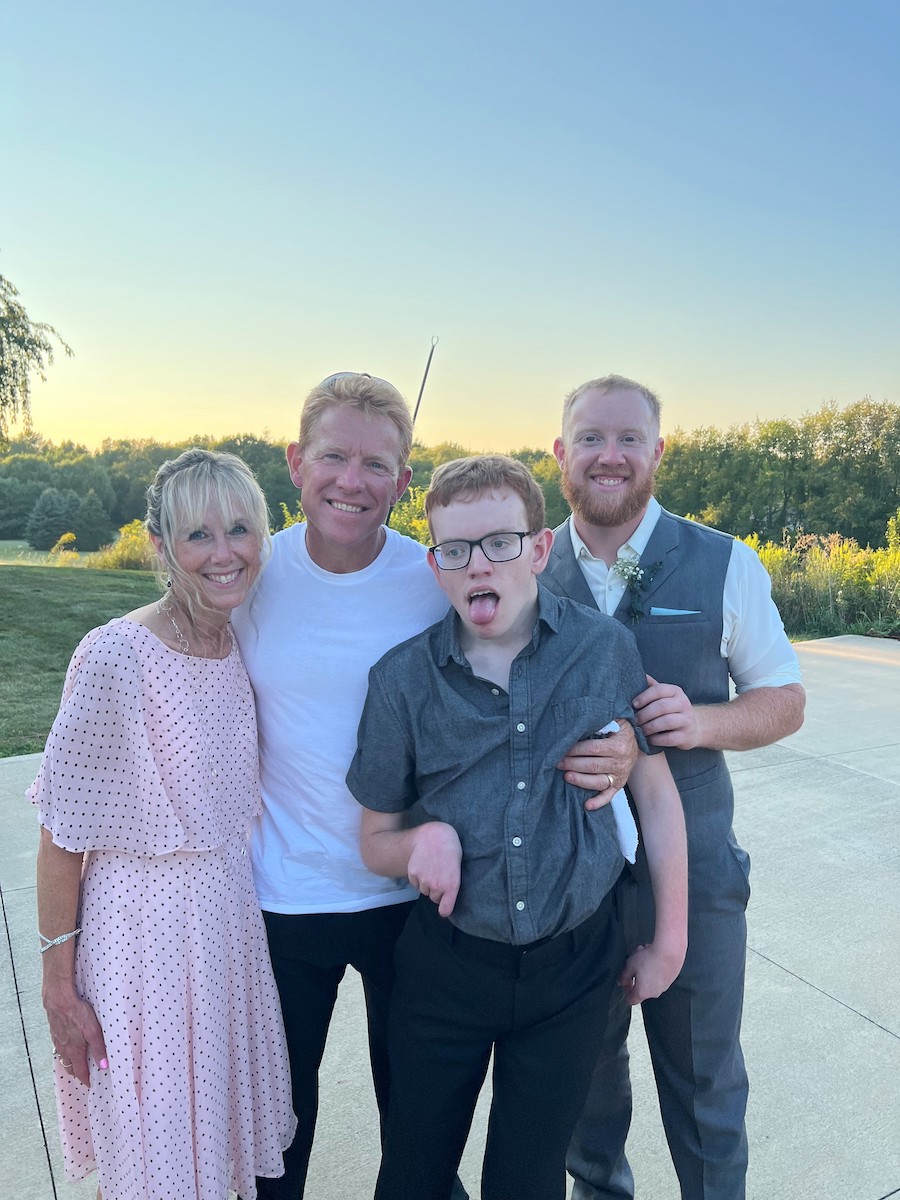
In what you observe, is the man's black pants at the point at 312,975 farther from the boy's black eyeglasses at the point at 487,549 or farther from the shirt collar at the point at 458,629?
the boy's black eyeglasses at the point at 487,549

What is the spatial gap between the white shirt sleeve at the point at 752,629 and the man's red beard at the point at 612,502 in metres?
0.23

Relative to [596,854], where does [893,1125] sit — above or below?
below

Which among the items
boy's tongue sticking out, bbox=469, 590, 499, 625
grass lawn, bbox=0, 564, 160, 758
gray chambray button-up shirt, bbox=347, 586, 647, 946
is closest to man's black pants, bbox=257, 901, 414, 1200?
gray chambray button-up shirt, bbox=347, 586, 647, 946

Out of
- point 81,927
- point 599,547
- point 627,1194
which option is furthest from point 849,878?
point 81,927

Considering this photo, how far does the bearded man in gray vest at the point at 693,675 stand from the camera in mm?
1877

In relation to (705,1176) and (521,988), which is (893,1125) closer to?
(705,1176)

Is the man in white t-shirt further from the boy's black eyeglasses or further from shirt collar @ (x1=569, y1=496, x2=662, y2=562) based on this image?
shirt collar @ (x1=569, y1=496, x2=662, y2=562)

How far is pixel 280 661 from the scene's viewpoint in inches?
71.4

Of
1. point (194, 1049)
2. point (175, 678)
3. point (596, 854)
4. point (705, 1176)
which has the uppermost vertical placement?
point (175, 678)

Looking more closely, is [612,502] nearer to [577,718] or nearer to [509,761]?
[577,718]

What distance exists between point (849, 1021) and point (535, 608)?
7.48ft

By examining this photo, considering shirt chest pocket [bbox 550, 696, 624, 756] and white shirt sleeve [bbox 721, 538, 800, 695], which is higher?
white shirt sleeve [bbox 721, 538, 800, 695]

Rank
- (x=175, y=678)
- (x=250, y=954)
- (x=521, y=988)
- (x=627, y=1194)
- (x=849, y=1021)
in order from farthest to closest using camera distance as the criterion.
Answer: (x=849, y=1021) → (x=627, y=1194) → (x=250, y=954) → (x=175, y=678) → (x=521, y=988)

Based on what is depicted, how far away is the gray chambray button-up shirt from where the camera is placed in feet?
4.98
